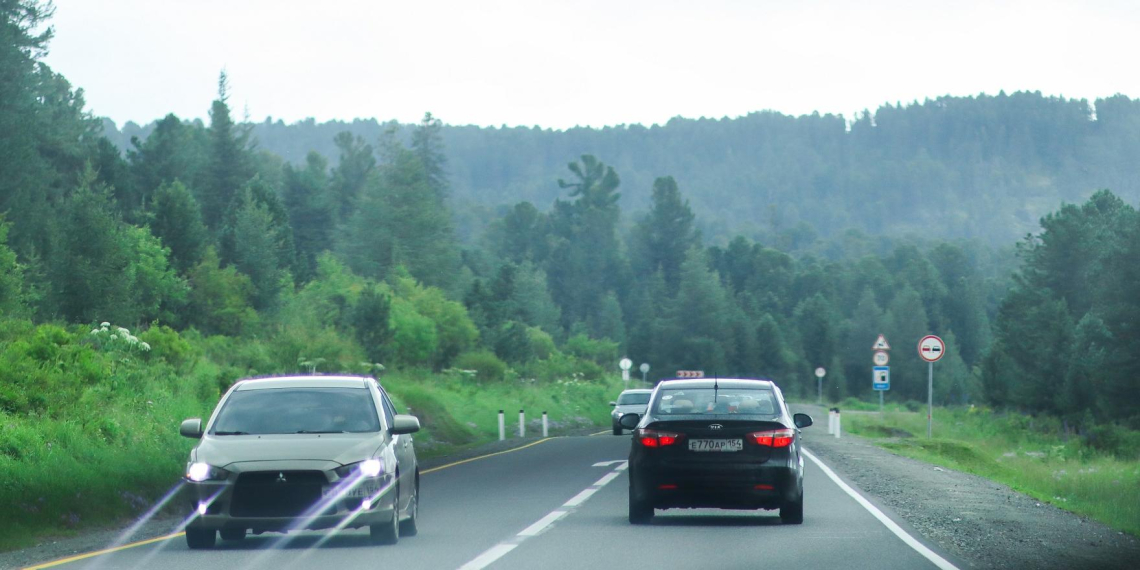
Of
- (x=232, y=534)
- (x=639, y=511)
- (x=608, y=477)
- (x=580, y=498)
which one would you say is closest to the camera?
(x=232, y=534)

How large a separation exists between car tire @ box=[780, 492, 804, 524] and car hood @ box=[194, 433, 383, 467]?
14.8ft

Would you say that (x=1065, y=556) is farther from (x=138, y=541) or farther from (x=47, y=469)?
(x=47, y=469)

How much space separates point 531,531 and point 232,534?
2.96 m

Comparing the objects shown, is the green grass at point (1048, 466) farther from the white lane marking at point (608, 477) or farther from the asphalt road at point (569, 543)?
the white lane marking at point (608, 477)

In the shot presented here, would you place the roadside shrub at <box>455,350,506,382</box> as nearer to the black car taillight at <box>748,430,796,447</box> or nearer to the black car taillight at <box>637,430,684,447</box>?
the black car taillight at <box>637,430,684,447</box>

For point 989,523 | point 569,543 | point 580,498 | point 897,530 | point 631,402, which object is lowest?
point 631,402

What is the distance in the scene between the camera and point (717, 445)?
14.4 meters

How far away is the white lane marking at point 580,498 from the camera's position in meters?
17.8


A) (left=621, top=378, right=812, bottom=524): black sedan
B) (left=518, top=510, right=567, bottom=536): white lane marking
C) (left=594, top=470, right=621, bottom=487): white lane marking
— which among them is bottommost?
(left=594, top=470, right=621, bottom=487): white lane marking

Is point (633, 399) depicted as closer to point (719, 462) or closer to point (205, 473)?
point (719, 462)

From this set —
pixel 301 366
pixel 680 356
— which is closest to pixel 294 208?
pixel 680 356

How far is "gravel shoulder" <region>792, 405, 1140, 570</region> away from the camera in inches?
485

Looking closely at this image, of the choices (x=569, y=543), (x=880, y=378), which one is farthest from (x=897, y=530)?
(x=880, y=378)

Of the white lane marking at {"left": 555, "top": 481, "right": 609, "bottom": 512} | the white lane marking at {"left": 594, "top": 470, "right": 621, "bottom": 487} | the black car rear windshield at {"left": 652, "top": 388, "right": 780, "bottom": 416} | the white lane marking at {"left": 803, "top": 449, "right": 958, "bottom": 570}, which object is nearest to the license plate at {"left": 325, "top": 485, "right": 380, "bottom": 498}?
the black car rear windshield at {"left": 652, "top": 388, "right": 780, "bottom": 416}
